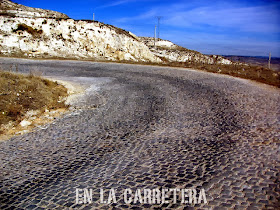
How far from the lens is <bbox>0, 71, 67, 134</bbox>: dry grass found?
823 centimetres

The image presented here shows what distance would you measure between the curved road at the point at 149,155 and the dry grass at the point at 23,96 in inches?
56.8

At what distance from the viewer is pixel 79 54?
1303 inches

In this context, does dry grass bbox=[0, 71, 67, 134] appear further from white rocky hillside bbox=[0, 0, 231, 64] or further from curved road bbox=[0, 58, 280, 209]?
white rocky hillside bbox=[0, 0, 231, 64]

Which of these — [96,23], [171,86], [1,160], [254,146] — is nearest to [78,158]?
[1,160]

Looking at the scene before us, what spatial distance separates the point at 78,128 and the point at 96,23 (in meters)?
34.2

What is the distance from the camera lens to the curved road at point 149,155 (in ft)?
11.9

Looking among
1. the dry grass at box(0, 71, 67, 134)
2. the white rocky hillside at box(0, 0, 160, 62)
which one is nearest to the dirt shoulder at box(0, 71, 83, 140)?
the dry grass at box(0, 71, 67, 134)

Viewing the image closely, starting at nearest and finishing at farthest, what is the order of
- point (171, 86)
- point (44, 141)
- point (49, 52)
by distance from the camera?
point (44, 141)
point (171, 86)
point (49, 52)

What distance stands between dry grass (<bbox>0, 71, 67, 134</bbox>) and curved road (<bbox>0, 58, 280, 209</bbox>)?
1443 mm

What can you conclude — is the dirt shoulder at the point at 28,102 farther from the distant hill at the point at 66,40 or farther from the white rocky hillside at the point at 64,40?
the white rocky hillside at the point at 64,40

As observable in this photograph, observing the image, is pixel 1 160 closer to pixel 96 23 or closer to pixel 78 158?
pixel 78 158

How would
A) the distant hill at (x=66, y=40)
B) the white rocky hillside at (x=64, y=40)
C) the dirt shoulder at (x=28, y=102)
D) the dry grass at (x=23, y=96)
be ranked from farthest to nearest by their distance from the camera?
the white rocky hillside at (x=64, y=40) → the distant hill at (x=66, y=40) → the dry grass at (x=23, y=96) → the dirt shoulder at (x=28, y=102)

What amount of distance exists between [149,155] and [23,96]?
6992mm

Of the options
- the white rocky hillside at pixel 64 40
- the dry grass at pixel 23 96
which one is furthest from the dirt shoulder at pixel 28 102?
the white rocky hillside at pixel 64 40
